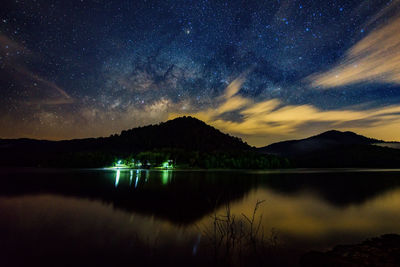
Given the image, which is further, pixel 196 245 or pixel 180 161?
pixel 180 161

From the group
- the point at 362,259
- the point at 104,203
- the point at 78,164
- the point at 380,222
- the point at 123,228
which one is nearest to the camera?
the point at 362,259

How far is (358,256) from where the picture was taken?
991 cm

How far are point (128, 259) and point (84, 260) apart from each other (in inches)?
84.1

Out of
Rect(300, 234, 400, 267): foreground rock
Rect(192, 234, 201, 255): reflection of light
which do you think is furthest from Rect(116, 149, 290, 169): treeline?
Rect(300, 234, 400, 267): foreground rock

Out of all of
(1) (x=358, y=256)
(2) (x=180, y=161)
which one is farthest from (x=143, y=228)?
Answer: (2) (x=180, y=161)

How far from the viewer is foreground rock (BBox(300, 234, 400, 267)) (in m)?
8.98

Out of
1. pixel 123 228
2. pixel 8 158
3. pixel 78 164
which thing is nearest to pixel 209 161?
pixel 78 164

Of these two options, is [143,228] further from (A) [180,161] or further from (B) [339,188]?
(A) [180,161]

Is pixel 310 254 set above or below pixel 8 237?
above

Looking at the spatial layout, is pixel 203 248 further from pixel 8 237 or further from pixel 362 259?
pixel 8 237

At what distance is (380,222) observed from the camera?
19766 millimetres

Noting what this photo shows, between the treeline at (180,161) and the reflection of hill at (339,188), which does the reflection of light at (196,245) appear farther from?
the treeline at (180,161)

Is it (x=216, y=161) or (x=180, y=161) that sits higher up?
(x=216, y=161)

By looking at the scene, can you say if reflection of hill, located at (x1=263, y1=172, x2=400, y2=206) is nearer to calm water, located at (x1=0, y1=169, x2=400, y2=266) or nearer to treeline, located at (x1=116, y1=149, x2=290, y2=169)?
calm water, located at (x1=0, y1=169, x2=400, y2=266)
